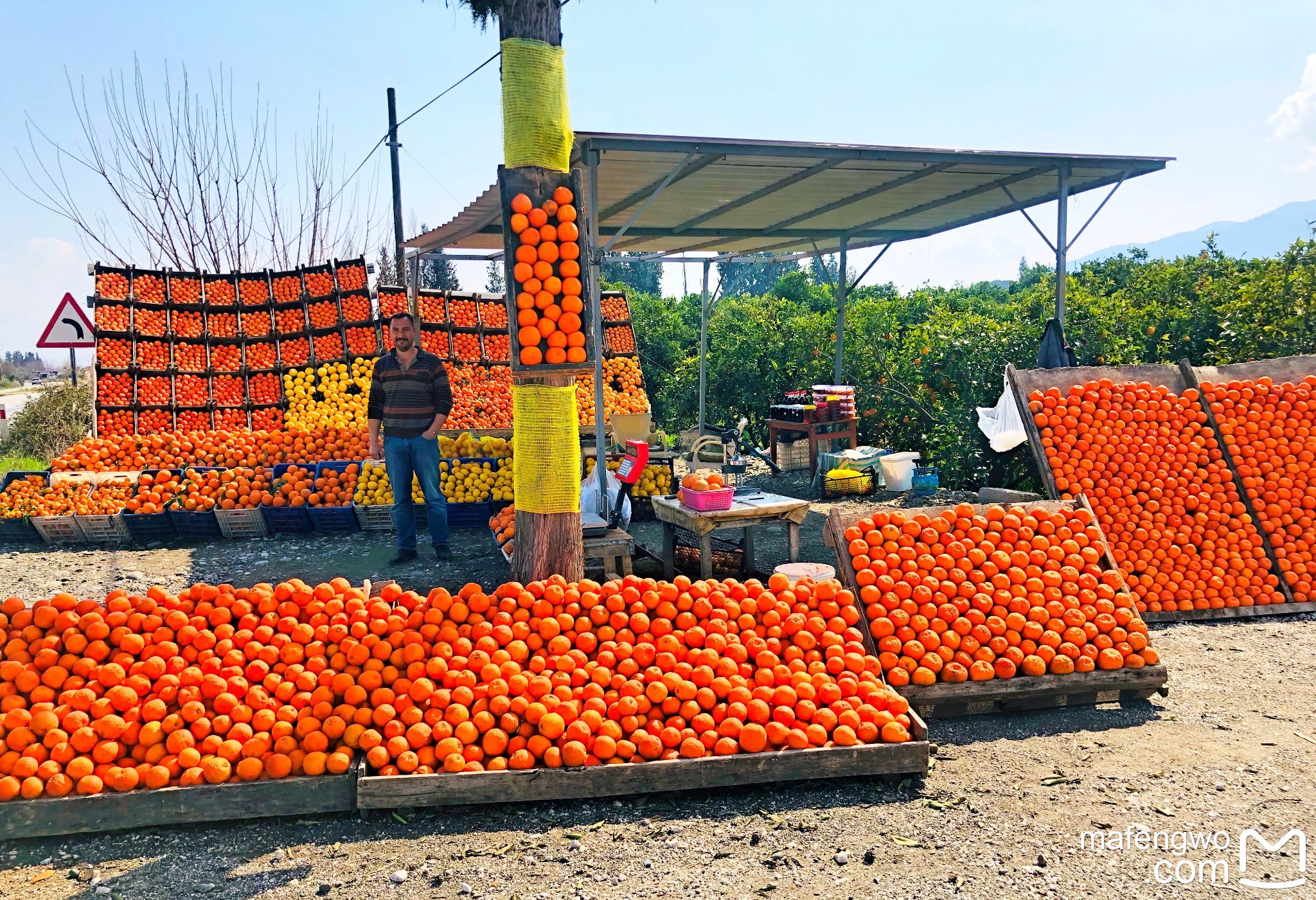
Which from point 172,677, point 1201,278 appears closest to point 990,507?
point 172,677

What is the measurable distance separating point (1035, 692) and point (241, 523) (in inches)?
324

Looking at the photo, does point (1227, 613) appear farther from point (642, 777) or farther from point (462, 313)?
point (462, 313)

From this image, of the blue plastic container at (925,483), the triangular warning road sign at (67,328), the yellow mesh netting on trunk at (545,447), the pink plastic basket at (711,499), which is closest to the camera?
the yellow mesh netting on trunk at (545,447)

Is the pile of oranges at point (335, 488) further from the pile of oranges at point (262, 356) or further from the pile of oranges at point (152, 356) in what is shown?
the pile of oranges at point (152, 356)

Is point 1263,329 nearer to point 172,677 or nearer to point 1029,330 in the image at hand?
point 1029,330

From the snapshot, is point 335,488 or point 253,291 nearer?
point 335,488

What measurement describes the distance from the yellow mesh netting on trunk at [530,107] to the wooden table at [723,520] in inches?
109

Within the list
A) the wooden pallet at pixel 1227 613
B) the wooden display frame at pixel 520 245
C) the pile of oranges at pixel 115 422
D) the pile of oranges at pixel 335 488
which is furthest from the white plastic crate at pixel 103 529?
the wooden pallet at pixel 1227 613

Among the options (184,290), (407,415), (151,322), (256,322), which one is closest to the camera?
(407,415)

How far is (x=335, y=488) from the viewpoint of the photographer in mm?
9219

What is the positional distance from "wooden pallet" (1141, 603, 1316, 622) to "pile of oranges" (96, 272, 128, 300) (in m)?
14.2

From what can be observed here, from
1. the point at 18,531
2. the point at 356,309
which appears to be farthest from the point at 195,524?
the point at 356,309

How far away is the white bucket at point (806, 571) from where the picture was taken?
4996mm

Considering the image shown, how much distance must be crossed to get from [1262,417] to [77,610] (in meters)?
8.25
